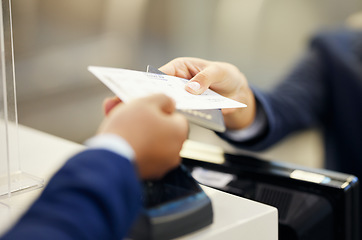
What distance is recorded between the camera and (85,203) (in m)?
0.30

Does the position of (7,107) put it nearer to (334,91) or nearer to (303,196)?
(303,196)

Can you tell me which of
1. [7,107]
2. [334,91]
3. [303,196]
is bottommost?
[334,91]

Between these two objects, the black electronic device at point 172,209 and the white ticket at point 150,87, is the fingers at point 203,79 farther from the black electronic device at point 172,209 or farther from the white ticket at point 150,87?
the black electronic device at point 172,209

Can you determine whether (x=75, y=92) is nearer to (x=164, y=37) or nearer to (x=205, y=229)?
(x=164, y=37)

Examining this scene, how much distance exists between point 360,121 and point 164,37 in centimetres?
116

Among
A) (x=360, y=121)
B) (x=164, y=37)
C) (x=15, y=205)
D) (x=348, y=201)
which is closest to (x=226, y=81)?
(x=348, y=201)

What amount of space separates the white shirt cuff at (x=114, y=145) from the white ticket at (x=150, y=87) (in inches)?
2.8

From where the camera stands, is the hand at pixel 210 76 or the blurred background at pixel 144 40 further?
the blurred background at pixel 144 40

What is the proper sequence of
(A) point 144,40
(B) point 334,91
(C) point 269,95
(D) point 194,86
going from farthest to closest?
(A) point 144,40, (B) point 334,91, (C) point 269,95, (D) point 194,86

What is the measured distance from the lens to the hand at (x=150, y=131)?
35cm

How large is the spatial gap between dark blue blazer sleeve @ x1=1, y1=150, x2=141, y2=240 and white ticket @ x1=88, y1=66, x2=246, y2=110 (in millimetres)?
105

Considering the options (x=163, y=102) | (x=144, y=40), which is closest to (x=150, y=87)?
(x=163, y=102)

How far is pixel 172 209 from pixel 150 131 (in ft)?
0.35

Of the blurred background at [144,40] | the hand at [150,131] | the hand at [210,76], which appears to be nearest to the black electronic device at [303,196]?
the hand at [210,76]
